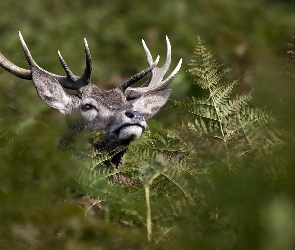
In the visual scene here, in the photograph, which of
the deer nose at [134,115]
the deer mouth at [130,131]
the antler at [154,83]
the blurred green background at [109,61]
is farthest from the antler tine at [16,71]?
the deer mouth at [130,131]

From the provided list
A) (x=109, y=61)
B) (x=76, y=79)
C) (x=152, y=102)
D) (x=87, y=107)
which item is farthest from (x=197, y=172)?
(x=109, y=61)

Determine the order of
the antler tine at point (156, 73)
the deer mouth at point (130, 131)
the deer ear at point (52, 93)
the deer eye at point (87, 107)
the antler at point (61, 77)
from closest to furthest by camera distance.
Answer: the deer mouth at point (130, 131)
the deer eye at point (87, 107)
the deer ear at point (52, 93)
the antler at point (61, 77)
the antler tine at point (156, 73)

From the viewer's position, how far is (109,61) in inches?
532

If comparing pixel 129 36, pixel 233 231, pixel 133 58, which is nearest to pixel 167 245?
pixel 233 231

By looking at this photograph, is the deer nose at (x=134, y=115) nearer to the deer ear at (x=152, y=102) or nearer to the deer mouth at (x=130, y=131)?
the deer mouth at (x=130, y=131)

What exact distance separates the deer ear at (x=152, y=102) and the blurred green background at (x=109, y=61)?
0.48 feet

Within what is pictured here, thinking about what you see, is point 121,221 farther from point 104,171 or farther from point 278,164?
point 278,164

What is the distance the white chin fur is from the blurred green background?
0.61 meters

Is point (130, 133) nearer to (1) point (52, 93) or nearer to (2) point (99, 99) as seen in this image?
(2) point (99, 99)

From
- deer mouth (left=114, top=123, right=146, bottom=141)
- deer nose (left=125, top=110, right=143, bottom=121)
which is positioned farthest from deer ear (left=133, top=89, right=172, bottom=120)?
deer mouth (left=114, top=123, right=146, bottom=141)

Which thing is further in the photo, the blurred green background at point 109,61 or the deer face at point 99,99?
the deer face at point 99,99

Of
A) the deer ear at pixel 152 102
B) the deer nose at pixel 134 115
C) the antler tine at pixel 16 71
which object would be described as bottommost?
the deer nose at pixel 134 115

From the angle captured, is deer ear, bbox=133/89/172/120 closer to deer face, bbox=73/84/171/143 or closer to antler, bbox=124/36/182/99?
deer face, bbox=73/84/171/143

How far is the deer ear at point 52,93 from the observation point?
7.91 meters
